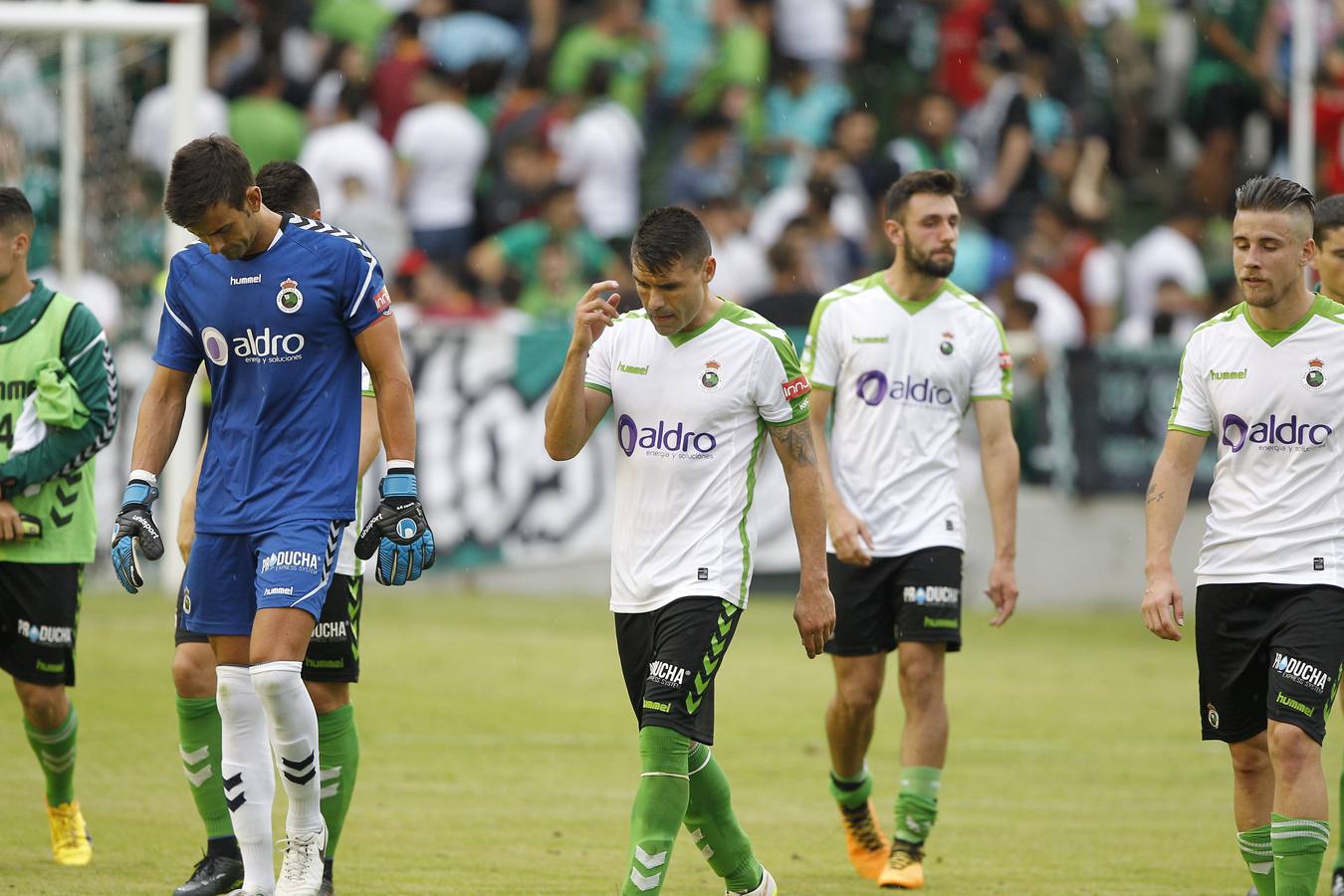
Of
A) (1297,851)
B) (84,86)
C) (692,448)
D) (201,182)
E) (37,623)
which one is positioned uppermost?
(84,86)

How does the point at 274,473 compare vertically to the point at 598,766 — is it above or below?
above

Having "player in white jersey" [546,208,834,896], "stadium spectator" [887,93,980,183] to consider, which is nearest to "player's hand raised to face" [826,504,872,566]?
"player in white jersey" [546,208,834,896]

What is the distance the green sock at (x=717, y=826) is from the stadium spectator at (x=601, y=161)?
1339 centimetres

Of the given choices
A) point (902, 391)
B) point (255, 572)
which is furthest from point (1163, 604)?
point (255, 572)

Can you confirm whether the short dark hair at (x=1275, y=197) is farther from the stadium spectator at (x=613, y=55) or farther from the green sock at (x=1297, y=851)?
the stadium spectator at (x=613, y=55)

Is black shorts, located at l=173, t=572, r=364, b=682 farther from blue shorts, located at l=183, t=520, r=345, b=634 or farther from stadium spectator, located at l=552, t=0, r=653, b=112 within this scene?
stadium spectator, located at l=552, t=0, r=653, b=112

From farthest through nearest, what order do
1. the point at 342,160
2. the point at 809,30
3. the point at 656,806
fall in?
the point at 809,30, the point at 342,160, the point at 656,806

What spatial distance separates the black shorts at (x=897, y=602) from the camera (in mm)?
8820

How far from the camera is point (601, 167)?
800 inches

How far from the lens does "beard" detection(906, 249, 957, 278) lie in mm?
9094

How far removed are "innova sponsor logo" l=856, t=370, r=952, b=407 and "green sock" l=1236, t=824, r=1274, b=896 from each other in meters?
2.62

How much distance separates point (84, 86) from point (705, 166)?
266 inches

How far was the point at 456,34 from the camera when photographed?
829 inches

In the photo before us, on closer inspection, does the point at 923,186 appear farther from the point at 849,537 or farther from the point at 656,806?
the point at 656,806
